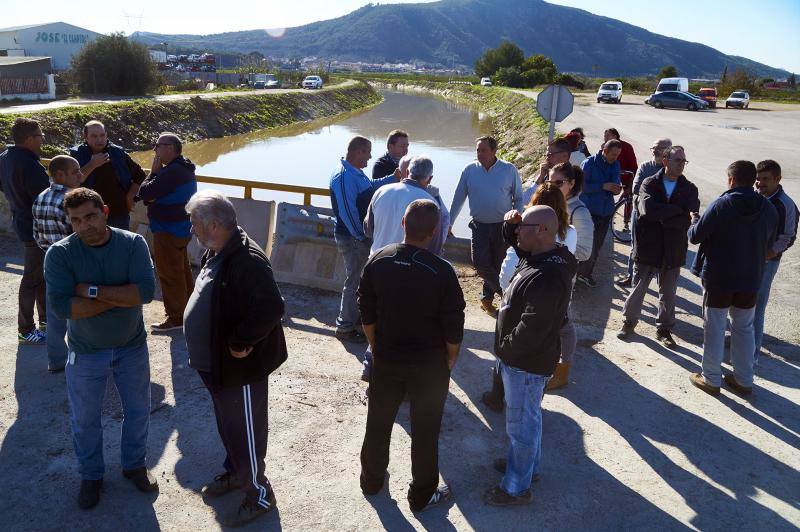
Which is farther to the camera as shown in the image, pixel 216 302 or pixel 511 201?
pixel 511 201

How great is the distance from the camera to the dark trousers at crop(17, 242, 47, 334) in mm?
5406

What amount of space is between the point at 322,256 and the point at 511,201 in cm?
257

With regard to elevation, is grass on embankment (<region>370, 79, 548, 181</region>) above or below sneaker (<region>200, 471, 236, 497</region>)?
above

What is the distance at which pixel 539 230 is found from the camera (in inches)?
131

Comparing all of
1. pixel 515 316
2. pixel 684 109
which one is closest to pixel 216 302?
pixel 515 316

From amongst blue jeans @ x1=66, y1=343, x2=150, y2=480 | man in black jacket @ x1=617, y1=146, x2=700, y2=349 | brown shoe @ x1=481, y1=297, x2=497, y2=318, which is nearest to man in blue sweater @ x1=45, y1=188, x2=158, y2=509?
blue jeans @ x1=66, y1=343, x2=150, y2=480

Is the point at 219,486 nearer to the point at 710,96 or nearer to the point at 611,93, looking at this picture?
the point at 611,93

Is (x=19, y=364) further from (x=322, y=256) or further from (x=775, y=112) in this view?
(x=775, y=112)

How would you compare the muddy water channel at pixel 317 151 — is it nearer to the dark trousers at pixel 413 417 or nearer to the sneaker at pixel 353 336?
the sneaker at pixel 353 336

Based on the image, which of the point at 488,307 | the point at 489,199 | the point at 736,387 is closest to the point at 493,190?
the point at 489,199

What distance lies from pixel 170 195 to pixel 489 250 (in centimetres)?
341

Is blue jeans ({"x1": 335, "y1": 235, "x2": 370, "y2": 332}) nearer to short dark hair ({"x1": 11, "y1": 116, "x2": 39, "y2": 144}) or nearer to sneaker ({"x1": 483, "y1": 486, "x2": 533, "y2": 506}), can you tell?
sneaker ({"x1": 483, "y1": 486, "x2": 533, "y2": 506})

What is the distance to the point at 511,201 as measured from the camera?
20.3 ft

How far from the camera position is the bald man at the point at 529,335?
3236 mm
